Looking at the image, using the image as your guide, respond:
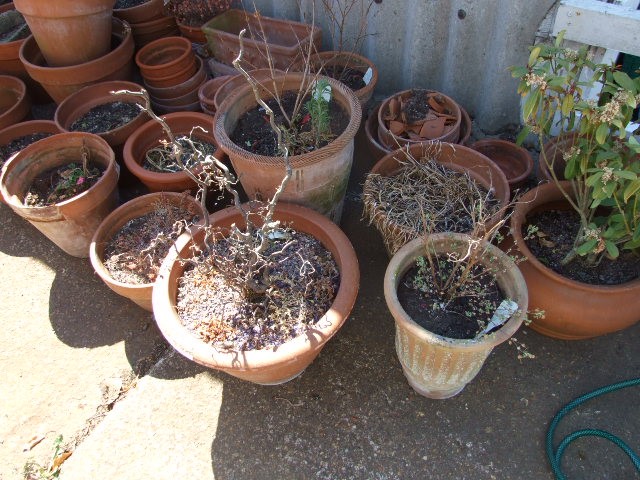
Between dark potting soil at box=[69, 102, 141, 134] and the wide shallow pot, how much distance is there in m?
2.24

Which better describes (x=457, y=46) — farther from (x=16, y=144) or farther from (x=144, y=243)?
A: (x=16, y=144)

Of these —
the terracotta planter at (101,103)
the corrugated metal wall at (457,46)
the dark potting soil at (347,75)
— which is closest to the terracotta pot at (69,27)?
the terracotta planter at (101,103)

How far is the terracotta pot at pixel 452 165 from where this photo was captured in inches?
87.3

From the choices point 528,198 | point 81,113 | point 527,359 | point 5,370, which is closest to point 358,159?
point 528,198

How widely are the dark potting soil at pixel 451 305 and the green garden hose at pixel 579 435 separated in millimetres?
599

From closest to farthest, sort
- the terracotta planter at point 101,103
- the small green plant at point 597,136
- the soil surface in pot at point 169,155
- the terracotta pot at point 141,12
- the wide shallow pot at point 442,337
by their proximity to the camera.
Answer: the small green plant at point 597,136, the wide shallow pot at point 442,337, the soil surface in pot at point 169,155, the terracotta planter at point 101,103, the terracotta pot at point 141,12

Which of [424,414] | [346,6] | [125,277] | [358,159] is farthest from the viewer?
[358,159]

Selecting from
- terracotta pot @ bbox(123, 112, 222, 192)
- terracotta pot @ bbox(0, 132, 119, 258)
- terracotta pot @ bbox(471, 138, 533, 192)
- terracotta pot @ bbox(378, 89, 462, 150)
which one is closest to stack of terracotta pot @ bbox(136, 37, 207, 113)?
terracotta pot @ bbox(123, 112, 222, 192)

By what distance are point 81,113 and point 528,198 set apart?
2.94 metres

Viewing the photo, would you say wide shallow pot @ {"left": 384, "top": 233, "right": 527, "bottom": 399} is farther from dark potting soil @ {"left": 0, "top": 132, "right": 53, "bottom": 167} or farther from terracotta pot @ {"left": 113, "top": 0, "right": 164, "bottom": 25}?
terracotta pot @ {"left": 113, "top": 0, "right": 164, "bottom": 25}

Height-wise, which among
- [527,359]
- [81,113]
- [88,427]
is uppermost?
[81,113]

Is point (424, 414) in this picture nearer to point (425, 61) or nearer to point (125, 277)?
point (125, 277)

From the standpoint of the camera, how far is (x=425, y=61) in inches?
117

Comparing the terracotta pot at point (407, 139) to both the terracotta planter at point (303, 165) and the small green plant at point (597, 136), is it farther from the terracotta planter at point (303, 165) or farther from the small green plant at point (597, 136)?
the small green plant at point (597, 136)
